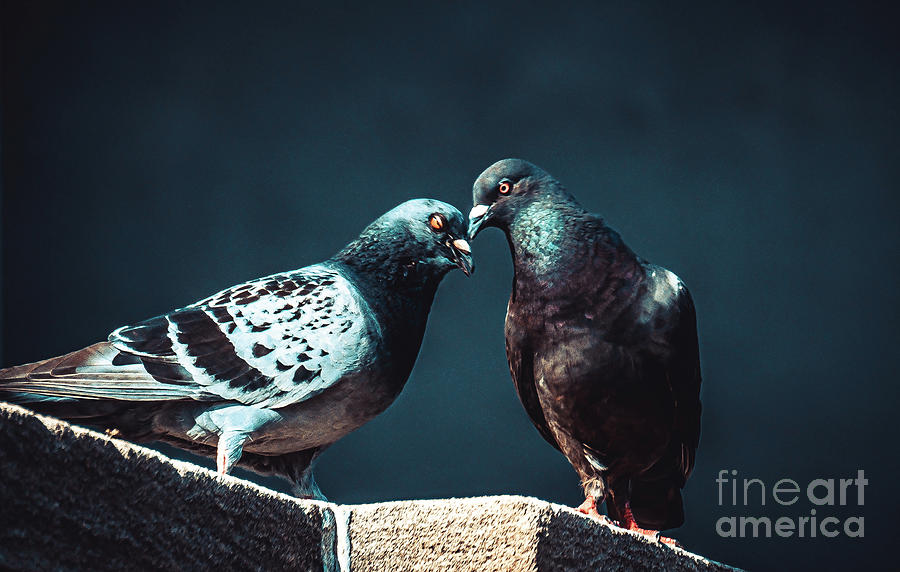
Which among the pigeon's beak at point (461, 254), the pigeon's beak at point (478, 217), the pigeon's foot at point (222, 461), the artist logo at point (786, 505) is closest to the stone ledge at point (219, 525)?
the pigeon's foot at point (222, 461)

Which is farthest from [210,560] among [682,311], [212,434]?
[682,311]

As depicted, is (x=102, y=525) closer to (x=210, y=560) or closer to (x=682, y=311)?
(x=210, y=560)

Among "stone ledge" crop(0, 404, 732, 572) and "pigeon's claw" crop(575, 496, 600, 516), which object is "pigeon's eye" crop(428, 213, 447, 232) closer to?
"pigeon's claw" crop(575, 496, 600, 516)

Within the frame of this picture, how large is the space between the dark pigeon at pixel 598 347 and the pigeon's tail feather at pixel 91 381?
811 mm

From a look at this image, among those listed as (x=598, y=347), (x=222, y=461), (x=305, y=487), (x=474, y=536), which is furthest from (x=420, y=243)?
(x=474, y=536)

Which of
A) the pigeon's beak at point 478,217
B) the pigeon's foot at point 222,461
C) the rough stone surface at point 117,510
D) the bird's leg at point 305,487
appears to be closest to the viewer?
the rough stone surface at point 117,510

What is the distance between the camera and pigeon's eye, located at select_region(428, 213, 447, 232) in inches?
91.7

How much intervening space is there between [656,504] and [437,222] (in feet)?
2.94

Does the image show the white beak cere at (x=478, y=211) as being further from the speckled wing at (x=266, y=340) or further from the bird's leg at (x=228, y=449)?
the bird's leg at (x=228, y=449)

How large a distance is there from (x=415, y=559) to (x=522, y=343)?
0.83m

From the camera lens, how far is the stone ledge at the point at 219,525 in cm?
121

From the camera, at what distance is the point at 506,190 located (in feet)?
8.34

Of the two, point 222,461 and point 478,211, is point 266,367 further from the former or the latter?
point 478,211

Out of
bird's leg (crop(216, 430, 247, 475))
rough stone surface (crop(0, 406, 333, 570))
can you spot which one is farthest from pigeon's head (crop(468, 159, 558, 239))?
rough stone surface (crop(0, 406, 333, 570))
